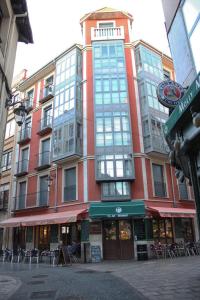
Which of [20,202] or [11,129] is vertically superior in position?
[11,129]

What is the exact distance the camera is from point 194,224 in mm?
22875

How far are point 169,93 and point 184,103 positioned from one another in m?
2.58

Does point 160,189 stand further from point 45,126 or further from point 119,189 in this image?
point 45,126

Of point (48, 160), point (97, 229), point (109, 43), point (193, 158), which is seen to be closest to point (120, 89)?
point (109, 43)

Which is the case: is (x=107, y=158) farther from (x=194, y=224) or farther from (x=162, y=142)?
(x=194, y=224)

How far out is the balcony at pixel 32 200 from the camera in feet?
76.4

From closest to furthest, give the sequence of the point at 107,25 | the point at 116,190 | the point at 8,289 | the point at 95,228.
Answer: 1. the point at 8,289
2. the point at 95,228
3. the point at 116,190
4. the point at 107,25

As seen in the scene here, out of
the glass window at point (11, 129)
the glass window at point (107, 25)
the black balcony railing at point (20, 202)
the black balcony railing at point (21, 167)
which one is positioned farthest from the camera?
the glass window at point (11, 129)

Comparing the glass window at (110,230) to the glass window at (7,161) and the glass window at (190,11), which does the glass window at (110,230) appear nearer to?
the glass window at (7,161)


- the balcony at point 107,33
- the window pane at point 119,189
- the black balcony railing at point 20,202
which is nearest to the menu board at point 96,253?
the window pane at point 119,189

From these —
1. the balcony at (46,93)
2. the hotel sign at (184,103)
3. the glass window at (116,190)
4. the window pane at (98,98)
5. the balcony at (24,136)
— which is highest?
the balcony at (46,93)

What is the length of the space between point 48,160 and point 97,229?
7.74 metres

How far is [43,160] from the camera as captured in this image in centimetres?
2466

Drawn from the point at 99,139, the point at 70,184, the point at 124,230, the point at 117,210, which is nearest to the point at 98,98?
the point at 99,139
